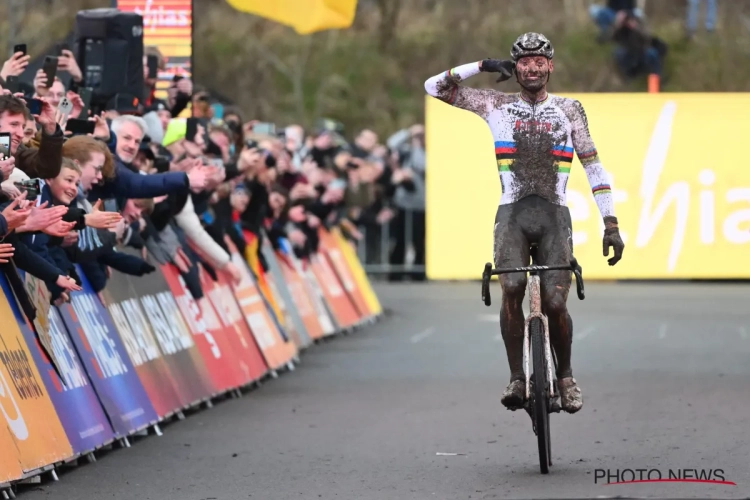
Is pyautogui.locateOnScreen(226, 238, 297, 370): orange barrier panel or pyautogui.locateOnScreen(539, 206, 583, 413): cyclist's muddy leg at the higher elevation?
pyautogui.locateOnScreen(539, 206, 583, 413): cyclist's muddy leg

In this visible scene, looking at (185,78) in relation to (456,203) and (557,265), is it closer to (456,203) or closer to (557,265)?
(557,265)

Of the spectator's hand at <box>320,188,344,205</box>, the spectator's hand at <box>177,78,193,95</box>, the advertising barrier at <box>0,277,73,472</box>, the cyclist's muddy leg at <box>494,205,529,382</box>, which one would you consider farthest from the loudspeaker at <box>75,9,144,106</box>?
the spectator's hand at <box>320,188,344,205</box>

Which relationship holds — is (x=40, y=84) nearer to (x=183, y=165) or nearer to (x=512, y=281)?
(x=183, y=165)

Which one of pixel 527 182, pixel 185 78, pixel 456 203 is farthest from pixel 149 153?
pixel 456 203

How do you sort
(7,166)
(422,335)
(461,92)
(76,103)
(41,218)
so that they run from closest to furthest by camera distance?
(7,166) → (41,218) → (461,92) → (76,103) → (422,335)

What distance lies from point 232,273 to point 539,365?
7.03 meters

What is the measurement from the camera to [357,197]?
35.6 meters

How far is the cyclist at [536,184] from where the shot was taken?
11.2 meters

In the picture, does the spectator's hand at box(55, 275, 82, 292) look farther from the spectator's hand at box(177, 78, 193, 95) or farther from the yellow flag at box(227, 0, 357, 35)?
the yellow flag at box(227, 0, 357, 35)

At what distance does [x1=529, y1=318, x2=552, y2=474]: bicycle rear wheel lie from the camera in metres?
10.6

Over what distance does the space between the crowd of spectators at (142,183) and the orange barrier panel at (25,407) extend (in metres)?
0.30

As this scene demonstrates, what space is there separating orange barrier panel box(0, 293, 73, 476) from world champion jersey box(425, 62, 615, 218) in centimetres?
288

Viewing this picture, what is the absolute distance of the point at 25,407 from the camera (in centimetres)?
1096

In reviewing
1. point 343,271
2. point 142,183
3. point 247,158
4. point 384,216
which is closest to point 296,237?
point 343,271
